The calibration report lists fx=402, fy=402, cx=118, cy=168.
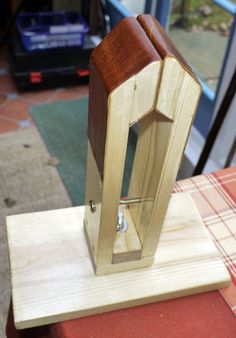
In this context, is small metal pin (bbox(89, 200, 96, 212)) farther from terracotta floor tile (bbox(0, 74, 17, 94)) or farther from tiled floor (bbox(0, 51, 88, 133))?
terracotta floor tile (bbox(0, 74, 17, 94))

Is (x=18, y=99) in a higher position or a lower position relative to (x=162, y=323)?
lower

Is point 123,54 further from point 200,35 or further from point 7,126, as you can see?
point 200,35

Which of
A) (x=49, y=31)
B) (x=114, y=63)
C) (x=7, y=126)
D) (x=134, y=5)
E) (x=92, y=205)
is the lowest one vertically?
(x=7, y=126)

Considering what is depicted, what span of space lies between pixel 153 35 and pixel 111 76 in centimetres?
7

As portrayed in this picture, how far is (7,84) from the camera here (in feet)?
6.79

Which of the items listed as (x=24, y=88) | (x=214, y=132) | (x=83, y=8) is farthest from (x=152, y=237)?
(x=83, y=8)

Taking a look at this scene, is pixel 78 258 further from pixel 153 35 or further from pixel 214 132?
pixel 214 132

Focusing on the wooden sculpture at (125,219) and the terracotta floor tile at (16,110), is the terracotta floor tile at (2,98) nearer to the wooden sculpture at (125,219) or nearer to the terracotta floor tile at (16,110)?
the terracotta floor tile at (16,110)

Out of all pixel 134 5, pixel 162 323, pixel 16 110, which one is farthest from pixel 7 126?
pixel 162 323

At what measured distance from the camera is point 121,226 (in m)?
0.60

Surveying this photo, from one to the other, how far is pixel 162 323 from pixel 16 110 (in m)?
1.54

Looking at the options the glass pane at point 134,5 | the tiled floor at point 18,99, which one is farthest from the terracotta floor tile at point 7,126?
the glass pane at point 134,5

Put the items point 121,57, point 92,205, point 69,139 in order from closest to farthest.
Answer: point 121,57 → point 92,205 → point 69,139

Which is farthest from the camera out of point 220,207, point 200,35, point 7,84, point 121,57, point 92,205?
point 7,84
